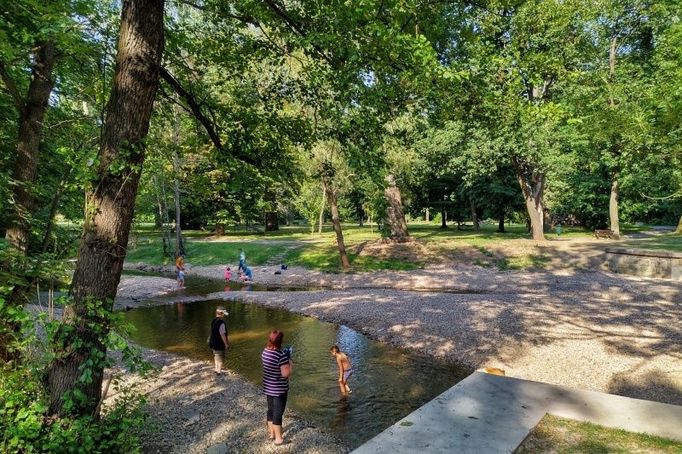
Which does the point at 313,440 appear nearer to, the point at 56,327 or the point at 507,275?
the point at 56,327

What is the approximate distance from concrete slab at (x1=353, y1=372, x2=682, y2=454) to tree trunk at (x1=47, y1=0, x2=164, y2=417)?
161 inches

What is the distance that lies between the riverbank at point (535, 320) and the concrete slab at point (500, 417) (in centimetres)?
354

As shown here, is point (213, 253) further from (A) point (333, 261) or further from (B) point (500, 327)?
(B) point (500, 327)

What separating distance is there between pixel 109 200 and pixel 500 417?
6762mm

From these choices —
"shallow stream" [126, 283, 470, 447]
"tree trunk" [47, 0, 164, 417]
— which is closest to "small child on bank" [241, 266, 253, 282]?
"shallow stream" [126, 283, 470, 447]

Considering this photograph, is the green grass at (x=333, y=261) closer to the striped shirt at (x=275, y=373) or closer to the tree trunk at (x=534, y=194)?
the tree trunk at (x=534, y=194)

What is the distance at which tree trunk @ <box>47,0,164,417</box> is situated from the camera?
6203mm

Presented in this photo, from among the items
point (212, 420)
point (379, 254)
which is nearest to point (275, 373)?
point (212, 420)

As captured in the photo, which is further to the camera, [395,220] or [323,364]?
[395,220]

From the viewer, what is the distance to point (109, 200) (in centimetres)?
627

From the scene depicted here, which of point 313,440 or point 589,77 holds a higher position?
point 589,77

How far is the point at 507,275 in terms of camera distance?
27438mm

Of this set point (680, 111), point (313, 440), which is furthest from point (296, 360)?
point (680, 111)

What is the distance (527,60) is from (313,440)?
7.72 meters
